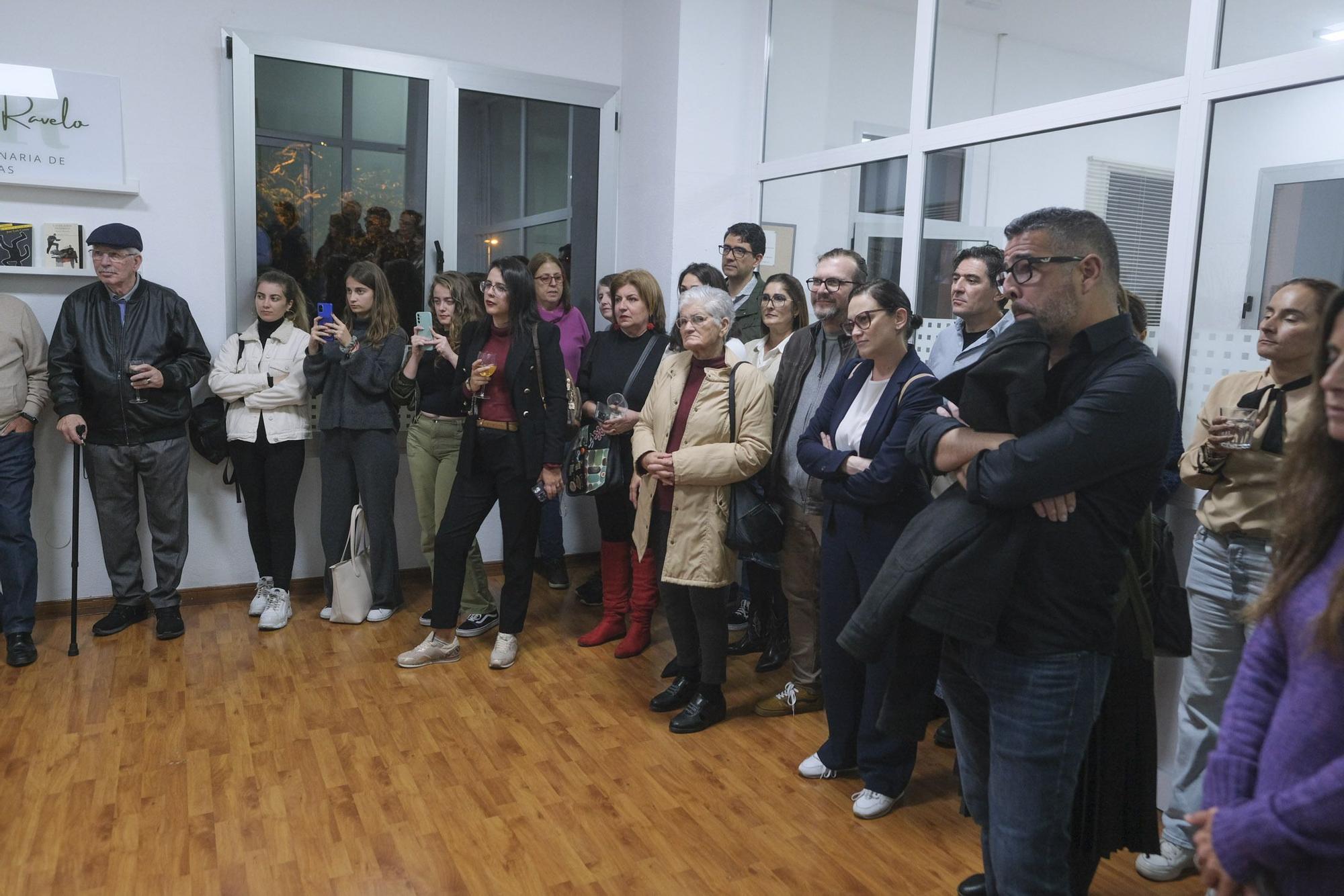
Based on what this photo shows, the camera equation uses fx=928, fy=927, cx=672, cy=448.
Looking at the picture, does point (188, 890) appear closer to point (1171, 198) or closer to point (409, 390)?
point (409, 390)

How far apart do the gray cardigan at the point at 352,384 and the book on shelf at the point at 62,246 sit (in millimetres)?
1059

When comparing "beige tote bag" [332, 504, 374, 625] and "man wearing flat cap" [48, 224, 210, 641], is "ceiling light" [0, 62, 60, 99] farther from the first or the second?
"beige tote bag" [332, 504, 374, 625]

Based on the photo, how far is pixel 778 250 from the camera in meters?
4.70

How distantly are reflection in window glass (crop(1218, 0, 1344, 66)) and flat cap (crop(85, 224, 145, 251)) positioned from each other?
13.3ft

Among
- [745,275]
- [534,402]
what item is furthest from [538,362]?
[745,275]

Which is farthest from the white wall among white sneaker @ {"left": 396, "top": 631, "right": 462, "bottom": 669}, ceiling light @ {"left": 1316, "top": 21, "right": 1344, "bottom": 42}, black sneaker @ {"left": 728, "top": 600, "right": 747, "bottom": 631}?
ceiling light @ {"left": 1316, "top": 21, "right": 1344, "bottom": 42}

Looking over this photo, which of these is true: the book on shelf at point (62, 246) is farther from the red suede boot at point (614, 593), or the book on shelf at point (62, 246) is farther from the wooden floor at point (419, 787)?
the red suede boot at point (614, 593)

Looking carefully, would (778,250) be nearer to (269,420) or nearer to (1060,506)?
(269,420)

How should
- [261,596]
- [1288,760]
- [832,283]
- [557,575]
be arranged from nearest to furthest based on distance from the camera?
[1288,760], [832,283], [261,596], [557,575]

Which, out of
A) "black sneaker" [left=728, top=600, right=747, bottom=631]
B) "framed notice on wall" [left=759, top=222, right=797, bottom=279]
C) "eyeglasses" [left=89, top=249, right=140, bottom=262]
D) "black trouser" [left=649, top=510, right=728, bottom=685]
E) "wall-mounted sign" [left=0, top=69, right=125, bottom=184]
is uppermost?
"wall-mounted sign" [left=0, top=69, right=125, bottom=184]

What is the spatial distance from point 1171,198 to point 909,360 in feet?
3.16

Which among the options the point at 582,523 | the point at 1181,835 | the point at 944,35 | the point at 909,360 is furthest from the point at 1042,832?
the point at 582,523

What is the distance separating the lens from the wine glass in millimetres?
3904

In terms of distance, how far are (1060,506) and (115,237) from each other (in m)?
3.87
